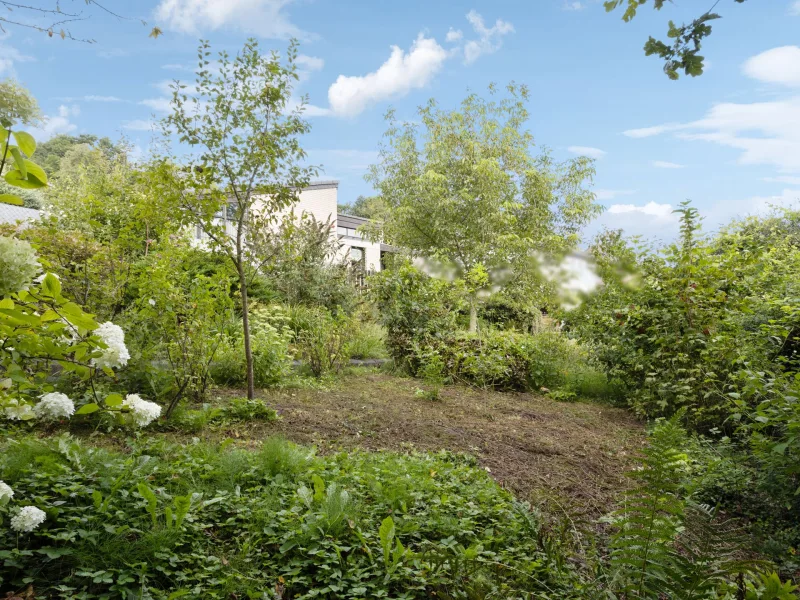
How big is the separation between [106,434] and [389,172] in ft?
52.5

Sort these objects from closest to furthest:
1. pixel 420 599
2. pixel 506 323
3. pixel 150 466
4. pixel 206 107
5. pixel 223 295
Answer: pixel 420 599 → pixel 150 466 → pixel 223 295 → pixel 206 107 → pixel 506 323

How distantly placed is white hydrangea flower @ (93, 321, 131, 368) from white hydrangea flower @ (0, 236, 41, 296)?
0.33m

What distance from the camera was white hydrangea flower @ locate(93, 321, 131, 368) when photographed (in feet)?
6.72

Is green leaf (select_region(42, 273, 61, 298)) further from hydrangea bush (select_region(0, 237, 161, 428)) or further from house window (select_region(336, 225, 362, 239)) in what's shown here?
house window (select_region(336, 225, 362, 239))

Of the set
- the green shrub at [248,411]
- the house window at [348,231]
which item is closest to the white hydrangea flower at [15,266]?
the green shrub at [248,411]

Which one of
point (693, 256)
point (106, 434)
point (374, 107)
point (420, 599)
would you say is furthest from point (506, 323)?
point (420, 599)

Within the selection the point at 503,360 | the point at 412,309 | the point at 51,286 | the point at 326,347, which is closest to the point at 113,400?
the point at 51,286

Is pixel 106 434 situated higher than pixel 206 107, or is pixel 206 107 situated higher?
pixel 206 107

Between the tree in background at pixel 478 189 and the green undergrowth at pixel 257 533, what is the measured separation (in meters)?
11.1

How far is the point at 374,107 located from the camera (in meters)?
Answer: 19.7

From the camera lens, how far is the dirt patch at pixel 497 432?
3746mm

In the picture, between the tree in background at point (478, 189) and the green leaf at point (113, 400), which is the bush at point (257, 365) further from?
the tree in background at point (478, 189)

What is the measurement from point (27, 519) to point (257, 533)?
0.91 meters

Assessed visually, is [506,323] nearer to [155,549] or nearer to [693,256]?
[693,256]
